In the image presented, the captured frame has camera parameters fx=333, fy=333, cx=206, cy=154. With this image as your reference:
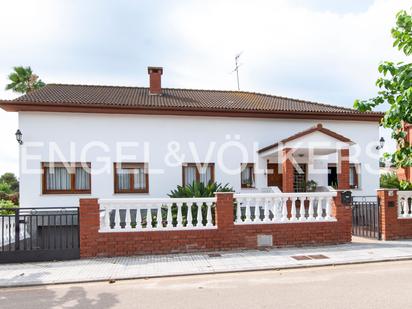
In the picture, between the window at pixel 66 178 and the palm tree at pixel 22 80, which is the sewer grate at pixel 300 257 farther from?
the palm tree at pixel 22 80

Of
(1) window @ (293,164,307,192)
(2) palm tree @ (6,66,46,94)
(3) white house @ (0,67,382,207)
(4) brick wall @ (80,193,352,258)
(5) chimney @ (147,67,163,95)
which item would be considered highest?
(2) palm tree @ (6,66,46,94)

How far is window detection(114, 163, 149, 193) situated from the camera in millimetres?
13312

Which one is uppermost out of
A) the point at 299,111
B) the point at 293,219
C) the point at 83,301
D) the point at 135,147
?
the point at 299,111

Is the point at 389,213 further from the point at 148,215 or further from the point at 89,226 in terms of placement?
the point at 89,226

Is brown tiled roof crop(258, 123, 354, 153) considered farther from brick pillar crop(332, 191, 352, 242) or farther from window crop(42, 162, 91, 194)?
A: window crop(42, 162, 91, 194)

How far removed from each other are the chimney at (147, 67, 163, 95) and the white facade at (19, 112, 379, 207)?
9.56 feet

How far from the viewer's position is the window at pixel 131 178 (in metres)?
13.3

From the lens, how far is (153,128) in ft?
44.2

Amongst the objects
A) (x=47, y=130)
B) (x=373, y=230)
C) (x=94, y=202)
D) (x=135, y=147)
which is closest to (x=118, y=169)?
(x=135, y=147)

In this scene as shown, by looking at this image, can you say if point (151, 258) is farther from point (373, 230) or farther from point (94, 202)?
point (373, 230)

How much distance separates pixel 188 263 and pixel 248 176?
7.47 m

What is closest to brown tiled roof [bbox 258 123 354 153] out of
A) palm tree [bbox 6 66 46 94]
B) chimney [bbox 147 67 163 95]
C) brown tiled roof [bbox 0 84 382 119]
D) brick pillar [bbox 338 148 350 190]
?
brick pillar [bbox 338 148 350 190]

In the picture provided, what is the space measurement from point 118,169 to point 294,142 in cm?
706

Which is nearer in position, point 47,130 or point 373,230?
point 373,230
